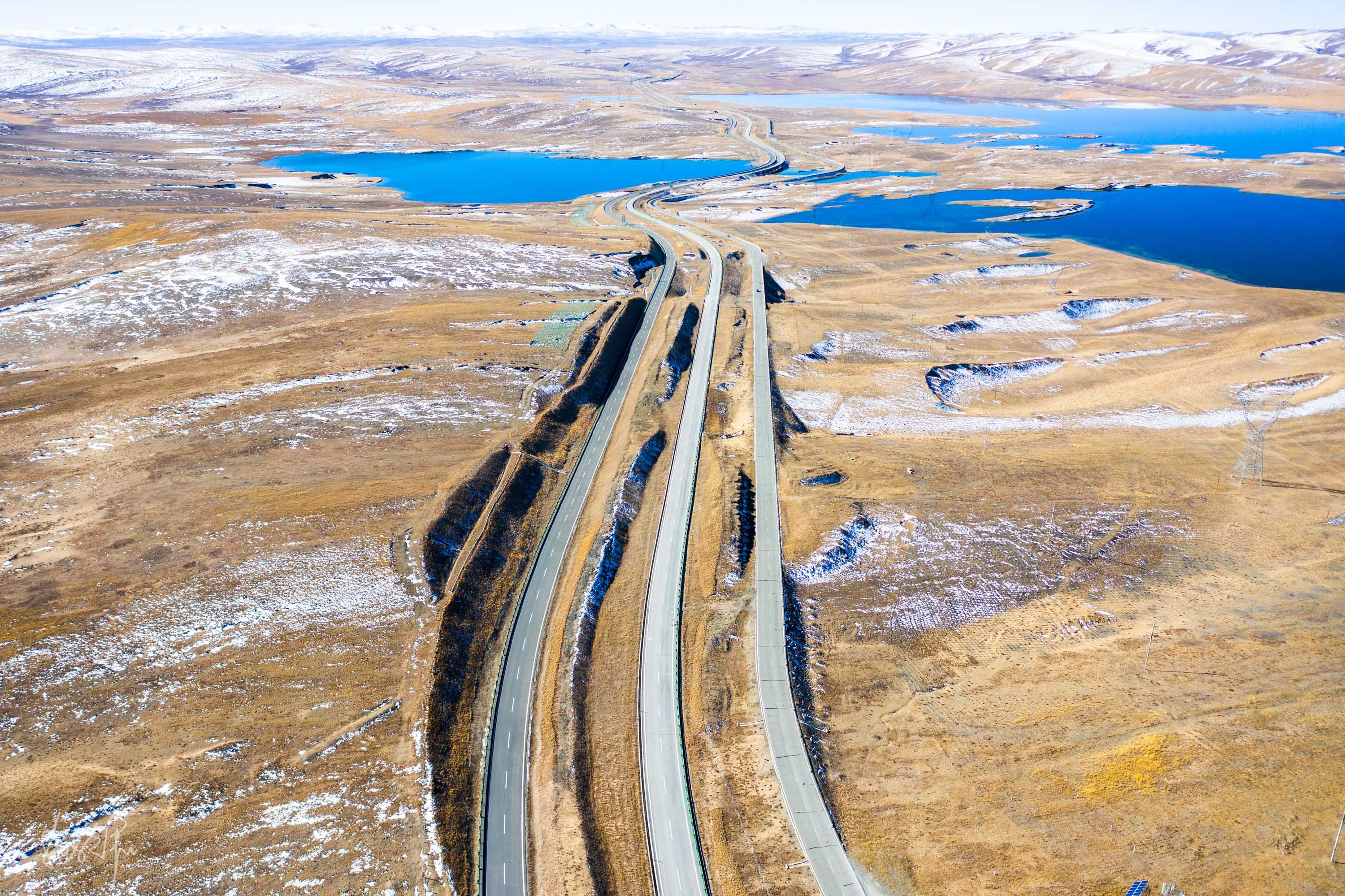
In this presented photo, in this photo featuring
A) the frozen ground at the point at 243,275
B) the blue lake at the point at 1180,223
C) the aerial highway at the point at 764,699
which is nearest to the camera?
the aerial highway at the point at 764,699

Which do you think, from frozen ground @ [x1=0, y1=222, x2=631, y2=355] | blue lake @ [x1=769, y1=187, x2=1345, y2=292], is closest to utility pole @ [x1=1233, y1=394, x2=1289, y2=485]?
blue lake @ [x1=769, y1=187, x2=1345, y2=292]

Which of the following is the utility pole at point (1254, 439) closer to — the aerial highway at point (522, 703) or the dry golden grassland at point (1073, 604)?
the dry golden grassland at point (1073, 604)

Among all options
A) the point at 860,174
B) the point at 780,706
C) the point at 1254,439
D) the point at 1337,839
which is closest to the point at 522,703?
the point at 780,706

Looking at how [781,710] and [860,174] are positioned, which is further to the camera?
[860,174]

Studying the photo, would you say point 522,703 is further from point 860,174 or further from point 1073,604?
point 860,174

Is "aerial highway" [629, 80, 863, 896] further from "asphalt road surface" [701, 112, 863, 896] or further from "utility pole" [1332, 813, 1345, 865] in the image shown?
"utility pole" [1332, 813, 1345, 865]

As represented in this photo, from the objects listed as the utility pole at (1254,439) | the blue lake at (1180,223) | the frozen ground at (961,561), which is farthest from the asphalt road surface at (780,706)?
the blue lake at (1180,223)

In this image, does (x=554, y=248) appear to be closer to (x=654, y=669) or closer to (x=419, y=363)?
(x=419, y=363)
